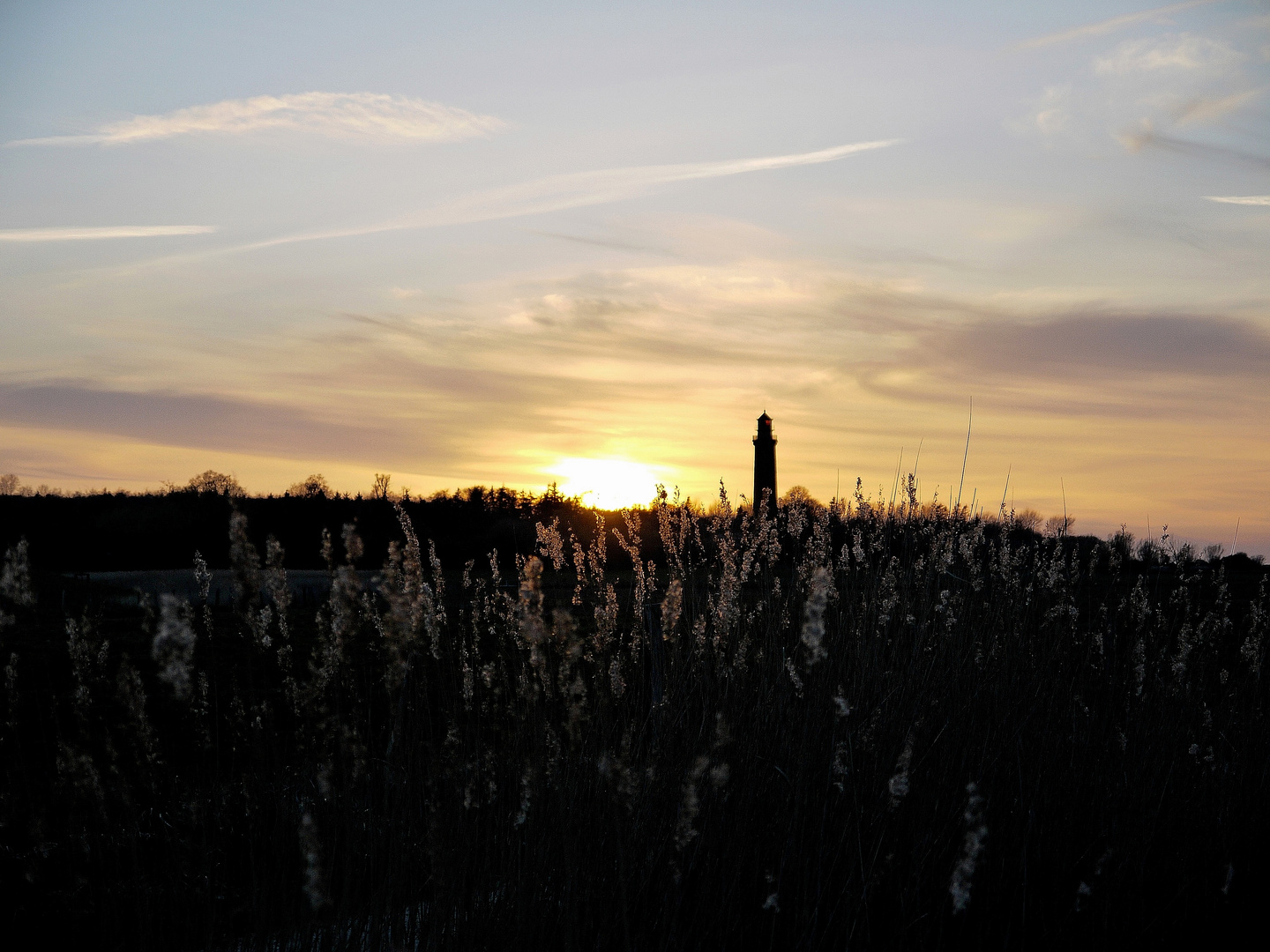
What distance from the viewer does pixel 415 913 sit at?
2672 mm

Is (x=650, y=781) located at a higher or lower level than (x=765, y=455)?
lower

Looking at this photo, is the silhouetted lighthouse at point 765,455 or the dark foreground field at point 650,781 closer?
the dark foreground field at point 650,781

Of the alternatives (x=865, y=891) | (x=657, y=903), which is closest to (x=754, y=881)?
(x=657, y=903)

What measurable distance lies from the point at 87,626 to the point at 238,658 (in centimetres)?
342

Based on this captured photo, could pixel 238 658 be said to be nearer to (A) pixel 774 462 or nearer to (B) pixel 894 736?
(B) pixel 894 736

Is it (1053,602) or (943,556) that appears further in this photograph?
(1053,602)

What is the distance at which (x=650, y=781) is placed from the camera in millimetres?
2770

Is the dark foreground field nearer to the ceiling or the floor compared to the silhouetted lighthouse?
nearer to the floor

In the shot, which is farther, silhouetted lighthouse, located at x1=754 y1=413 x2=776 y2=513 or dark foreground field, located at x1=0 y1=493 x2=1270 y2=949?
silhouetted lighthouse, located at x1=754 y1=413 x2=776 y2=513

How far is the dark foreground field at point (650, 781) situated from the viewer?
7.72ft

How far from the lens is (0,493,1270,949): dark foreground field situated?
2.35 metres

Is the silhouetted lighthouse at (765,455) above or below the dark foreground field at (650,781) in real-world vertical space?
above

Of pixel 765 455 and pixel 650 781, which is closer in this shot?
pixel 650 781

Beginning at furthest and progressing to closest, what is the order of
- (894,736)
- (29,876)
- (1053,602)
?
(1053,602) < (894,736) < (29,876)
